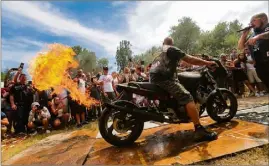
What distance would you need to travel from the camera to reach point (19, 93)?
351 inches

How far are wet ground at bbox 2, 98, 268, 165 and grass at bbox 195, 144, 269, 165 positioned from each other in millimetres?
102

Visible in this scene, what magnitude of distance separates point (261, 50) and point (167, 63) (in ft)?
6.31

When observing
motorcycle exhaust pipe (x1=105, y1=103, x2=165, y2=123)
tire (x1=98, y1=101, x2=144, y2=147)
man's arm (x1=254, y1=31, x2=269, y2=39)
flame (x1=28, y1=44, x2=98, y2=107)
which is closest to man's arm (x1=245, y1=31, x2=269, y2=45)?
man's arm (x1=254, y1=31, x2=269, y2=39)

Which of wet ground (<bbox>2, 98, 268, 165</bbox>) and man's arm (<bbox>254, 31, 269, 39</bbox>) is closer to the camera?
wet ground (<bbox>2, 98, 268, 165</bbox>)

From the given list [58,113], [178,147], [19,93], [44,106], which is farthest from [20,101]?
[178,147]

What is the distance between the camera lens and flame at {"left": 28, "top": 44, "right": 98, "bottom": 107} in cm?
939

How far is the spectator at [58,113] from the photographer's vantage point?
348 inches

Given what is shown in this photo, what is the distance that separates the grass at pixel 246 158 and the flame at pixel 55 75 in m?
6.24

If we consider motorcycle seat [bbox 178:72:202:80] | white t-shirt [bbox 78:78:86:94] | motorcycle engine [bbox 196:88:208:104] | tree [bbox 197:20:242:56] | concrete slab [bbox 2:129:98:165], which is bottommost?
concrete slab [bbox 2:129:98:165]

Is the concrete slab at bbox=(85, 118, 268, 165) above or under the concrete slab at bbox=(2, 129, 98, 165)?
above

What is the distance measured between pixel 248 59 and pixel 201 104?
674 cm

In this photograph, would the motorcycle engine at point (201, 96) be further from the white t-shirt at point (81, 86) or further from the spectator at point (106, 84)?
the white t-shirt at point (81, 86)

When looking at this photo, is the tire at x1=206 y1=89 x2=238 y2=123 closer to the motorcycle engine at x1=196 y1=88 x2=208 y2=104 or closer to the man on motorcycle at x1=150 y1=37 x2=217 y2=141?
the motorcycle engine at x1=196 y1=88 x2=208 y2=104

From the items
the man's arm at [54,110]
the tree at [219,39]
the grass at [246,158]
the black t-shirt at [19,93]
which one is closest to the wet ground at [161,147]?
the grass at [246,158]
